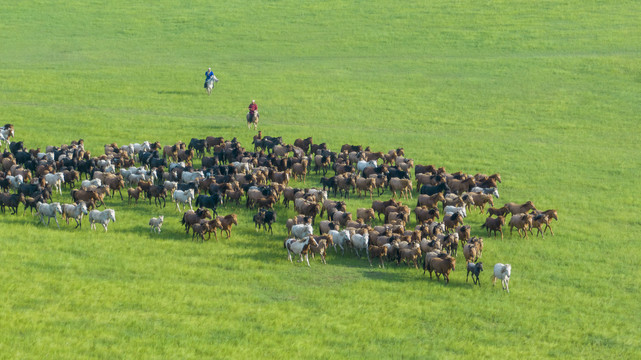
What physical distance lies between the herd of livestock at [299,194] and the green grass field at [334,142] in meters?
0.86

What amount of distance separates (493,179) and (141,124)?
26.8 metres

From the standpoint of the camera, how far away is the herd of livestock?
31.6 meters

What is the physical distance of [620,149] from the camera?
54.0m

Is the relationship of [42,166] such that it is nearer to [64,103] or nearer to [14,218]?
[14,218]

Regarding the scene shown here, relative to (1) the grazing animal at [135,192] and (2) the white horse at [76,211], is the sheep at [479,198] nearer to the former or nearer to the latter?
(1) the grazing animal at [135,192]

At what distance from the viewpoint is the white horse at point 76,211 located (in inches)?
1330

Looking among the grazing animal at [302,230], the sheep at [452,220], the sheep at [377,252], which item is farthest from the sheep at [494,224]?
the grazing animal at [302,230]

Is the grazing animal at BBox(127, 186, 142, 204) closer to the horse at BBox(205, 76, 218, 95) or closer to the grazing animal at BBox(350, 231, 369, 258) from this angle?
the grazing animal at BBox(350, 231, 369, 258)

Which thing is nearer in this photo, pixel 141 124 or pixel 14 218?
pixel 14 218

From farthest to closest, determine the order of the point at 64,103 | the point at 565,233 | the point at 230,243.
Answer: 1. the point at 64,103
2. the point at 565,233
3. the point at 230,243

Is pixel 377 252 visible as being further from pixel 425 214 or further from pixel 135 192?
pixel 135 192

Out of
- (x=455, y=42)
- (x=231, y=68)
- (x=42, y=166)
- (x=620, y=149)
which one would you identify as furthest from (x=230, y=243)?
(x=455, y=42)

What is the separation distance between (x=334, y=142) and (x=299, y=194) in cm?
1531

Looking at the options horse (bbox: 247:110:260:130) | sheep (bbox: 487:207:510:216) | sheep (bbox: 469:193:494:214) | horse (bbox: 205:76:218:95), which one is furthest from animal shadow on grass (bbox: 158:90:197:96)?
sheep (bbox: 487:207:510:216)
